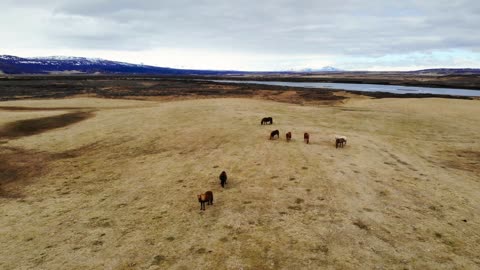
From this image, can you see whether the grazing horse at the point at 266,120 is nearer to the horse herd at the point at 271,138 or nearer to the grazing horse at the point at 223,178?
the horse herd at the point at 271,138

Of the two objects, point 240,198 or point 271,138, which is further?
point 271,138

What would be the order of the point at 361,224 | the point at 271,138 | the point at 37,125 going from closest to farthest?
the point at 361,224 → the point at 271,138 → the point at 37,125

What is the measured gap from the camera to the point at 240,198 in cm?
1814

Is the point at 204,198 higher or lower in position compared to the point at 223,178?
lower

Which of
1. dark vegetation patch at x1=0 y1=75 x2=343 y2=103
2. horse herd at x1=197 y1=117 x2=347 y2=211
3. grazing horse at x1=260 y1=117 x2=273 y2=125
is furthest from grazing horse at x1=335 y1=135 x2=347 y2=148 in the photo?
dark vegetation patch at x1=0 y1=75 x2=343 y2=103

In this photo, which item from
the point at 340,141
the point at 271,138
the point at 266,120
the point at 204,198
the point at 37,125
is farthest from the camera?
the point at 37,125

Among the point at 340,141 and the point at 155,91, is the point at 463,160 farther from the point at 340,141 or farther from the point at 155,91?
the point at 155,91

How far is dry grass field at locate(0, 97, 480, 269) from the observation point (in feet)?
43.3

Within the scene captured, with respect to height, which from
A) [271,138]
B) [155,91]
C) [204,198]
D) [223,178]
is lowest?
[204,198]

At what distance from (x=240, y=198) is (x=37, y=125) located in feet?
105

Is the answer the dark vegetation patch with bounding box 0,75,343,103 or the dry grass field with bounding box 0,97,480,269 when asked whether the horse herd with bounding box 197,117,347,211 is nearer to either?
the dry grass field with bounding box 0,97,480,269

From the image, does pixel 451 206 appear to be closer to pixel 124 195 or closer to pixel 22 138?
pixel 124 195

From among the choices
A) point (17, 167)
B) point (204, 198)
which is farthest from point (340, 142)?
point (17, 167)

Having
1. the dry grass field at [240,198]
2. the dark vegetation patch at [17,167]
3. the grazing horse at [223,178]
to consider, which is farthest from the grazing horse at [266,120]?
the dark vegetation patch at [17,167]
